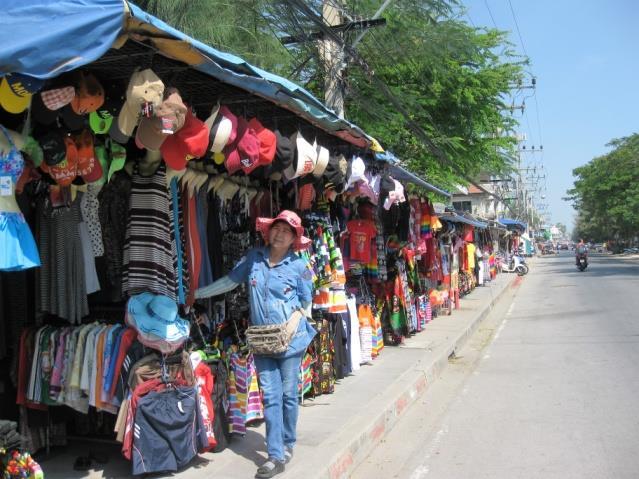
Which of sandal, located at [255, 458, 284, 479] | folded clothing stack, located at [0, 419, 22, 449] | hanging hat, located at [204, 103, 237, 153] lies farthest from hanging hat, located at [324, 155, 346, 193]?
folded clothing stack, located at [0, 419, 22, 449]

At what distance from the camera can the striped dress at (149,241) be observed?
14.4 feet

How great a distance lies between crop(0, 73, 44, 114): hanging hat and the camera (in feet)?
9.25

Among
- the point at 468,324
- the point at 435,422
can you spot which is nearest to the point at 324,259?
the point at 435,422

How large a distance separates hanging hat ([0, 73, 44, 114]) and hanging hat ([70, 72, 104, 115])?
369 millimetres

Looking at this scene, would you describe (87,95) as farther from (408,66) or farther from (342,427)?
(408,66)

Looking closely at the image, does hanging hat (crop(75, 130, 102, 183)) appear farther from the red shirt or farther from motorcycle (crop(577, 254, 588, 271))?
motorcycle (crop(577, 254, 588, 271))

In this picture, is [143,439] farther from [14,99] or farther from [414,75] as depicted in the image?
[414,75]

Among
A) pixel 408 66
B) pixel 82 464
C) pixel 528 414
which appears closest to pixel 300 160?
pixel 82 464

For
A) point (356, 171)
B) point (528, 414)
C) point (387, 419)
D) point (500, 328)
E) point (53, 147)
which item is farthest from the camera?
point (500, 328)

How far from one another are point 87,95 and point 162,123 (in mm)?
500

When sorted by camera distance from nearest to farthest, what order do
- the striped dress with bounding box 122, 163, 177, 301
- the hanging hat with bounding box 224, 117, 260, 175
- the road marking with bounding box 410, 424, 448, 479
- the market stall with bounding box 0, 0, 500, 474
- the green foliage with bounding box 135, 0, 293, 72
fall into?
the market stall with bounding box 0, 0, 500, 474
the striped dress with bounding box 122, 163, 177, 301
the hanging hat with bounding box 224, 117, 260, 175
the road marking with bounding box 410, 424, 448, 479
the green foliage with bounding box 135, 0, 293, 72

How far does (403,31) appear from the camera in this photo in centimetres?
1396

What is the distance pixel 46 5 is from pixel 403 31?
12101mm

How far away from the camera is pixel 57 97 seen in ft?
11.2
